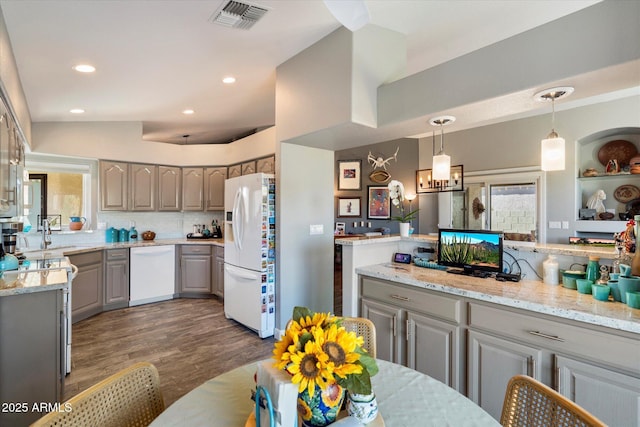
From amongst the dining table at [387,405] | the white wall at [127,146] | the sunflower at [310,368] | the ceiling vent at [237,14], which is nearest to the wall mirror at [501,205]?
the white wall at [127,146]

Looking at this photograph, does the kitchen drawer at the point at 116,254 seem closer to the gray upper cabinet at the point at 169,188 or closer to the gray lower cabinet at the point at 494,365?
the gray upper cabinet at the point at 169,188

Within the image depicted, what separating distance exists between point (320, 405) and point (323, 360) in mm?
151

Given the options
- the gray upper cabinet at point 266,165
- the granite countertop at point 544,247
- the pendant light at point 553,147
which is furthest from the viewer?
the gray upper cabinet at point 266,165

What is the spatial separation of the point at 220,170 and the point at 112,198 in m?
1.58

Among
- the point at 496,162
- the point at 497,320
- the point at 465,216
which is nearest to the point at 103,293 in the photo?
the point at 497,320

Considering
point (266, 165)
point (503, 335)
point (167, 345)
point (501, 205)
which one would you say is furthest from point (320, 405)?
point (501, 205)

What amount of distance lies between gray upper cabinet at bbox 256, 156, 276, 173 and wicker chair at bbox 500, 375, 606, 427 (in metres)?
3.36

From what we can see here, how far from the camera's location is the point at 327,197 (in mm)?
3572

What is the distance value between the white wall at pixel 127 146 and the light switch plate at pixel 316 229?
1.22 metres

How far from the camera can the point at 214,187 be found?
205 inches

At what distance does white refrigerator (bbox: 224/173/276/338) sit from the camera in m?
3.28

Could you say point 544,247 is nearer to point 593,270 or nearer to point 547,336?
point 593,270

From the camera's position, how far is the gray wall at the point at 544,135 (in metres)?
4.50

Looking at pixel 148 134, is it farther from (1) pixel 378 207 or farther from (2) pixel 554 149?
(2) pixel 554 149
